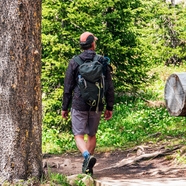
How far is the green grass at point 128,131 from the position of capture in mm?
11000

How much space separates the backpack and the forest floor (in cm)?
129

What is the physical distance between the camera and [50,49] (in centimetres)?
1265

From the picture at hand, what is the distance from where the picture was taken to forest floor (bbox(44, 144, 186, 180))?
7092 millimetres

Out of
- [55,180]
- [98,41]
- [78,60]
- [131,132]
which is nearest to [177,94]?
[78,60]

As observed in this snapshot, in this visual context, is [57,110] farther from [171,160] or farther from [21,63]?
[21,63]

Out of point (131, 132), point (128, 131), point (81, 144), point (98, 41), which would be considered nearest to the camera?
point (81, 144)

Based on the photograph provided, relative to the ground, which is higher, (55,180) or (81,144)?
(81,144)

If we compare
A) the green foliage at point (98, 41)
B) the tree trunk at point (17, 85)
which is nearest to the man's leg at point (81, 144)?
the tree trunk at point (17, 85)

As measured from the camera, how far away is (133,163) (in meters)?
8.47

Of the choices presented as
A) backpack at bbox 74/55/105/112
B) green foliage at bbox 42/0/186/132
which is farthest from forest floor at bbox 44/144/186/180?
green foliage at bbox 42/0/186/132

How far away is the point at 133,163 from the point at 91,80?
3008 millimetres

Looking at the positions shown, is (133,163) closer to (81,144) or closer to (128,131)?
(81,144)

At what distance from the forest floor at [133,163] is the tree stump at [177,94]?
95 centimetres

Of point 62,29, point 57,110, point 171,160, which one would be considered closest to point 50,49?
point 62,29
